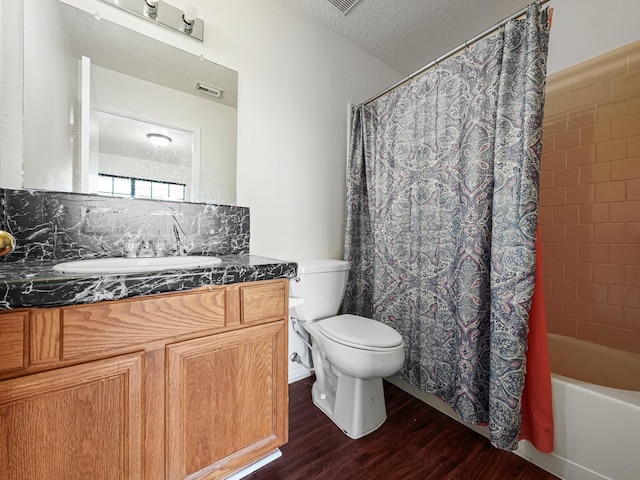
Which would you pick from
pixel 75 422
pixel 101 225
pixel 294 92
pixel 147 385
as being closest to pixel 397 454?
pixel 147 385

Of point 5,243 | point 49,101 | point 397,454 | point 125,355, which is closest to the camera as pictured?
point 5,243

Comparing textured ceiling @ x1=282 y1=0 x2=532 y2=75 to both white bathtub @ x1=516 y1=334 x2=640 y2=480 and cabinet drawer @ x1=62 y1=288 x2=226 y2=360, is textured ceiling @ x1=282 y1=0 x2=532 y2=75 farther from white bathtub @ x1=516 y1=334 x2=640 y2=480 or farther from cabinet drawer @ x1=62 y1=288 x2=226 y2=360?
white bathtub @ x1=516 y1=334 x2=640 y2=480

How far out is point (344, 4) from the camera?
1.68m

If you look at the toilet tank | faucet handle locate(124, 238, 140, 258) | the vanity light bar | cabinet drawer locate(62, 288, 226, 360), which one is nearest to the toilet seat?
the toilet tank

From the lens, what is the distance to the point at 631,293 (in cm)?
145

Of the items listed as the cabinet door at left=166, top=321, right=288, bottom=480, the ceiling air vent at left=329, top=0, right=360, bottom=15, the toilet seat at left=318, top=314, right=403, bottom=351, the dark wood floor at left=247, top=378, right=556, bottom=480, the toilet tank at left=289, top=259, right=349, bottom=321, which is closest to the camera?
the cabinet door at left=166, top=321, right=288, bottom=480

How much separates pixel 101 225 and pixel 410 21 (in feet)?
7.39

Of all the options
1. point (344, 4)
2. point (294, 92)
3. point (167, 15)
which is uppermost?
point (344, 4)

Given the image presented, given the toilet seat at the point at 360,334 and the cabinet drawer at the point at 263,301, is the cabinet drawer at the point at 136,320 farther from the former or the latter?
the toilet seat at the point at 360,334

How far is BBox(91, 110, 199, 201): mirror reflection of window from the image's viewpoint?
1.18m

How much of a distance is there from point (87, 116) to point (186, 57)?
56cm

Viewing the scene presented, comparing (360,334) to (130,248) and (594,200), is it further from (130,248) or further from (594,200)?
(594,200)

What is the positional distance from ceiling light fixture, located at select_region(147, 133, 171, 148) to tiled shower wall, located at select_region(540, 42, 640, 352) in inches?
91.4

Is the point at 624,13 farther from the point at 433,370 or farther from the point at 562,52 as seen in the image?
the point at 433,370
